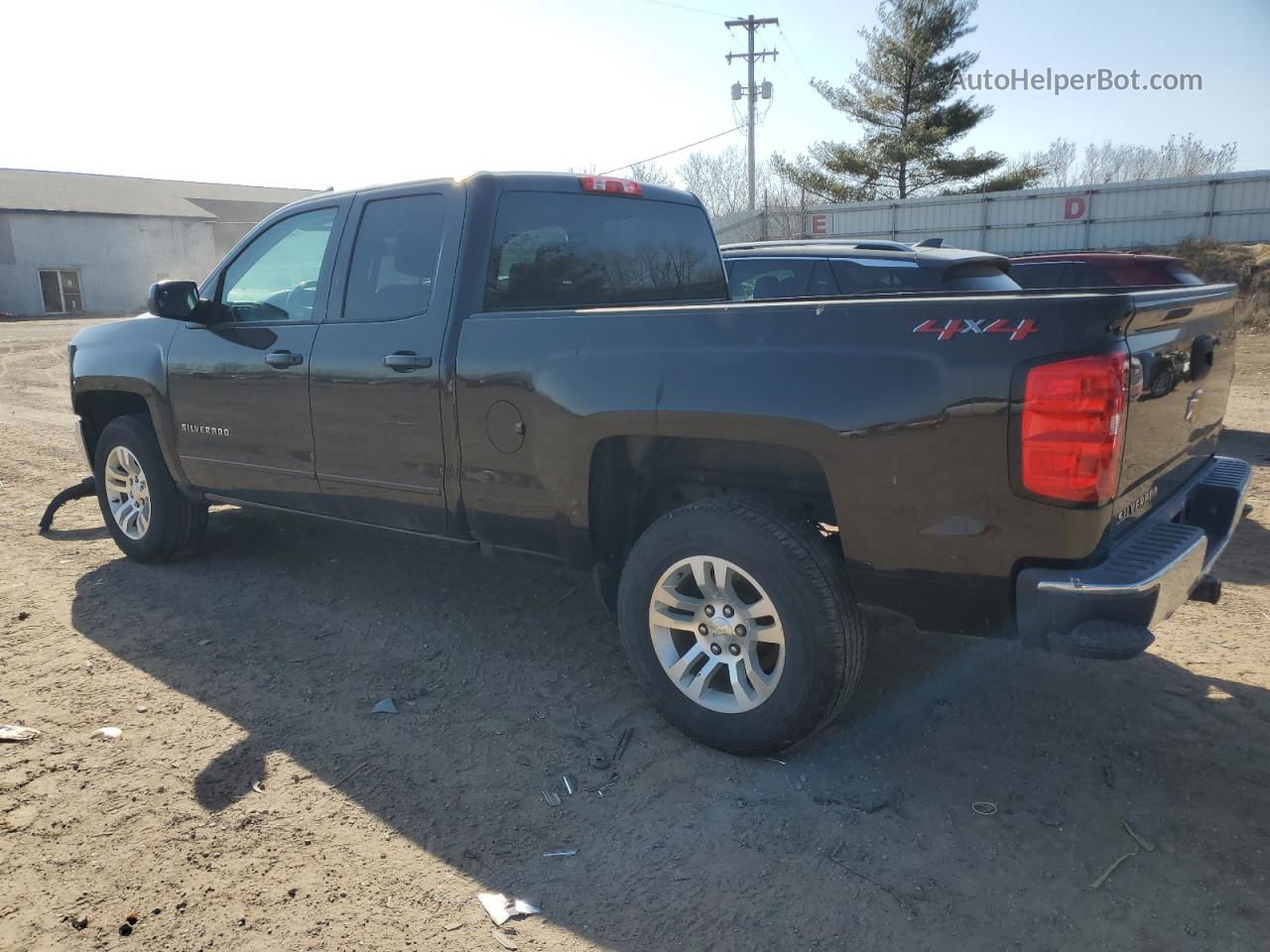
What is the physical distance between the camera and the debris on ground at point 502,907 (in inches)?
105

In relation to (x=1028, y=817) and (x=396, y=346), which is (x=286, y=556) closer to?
(x=396, y=346)

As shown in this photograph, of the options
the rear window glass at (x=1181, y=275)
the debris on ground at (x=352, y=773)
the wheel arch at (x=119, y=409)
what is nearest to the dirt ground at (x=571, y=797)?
the debris on ground at (x=352, y=773)

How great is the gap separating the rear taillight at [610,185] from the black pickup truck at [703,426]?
0.08 ft

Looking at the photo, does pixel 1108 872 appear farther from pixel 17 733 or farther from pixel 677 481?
pixel 17 733

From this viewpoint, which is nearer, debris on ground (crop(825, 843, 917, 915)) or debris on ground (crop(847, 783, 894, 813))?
debris on ground (crop(825, 843, 917, 915))

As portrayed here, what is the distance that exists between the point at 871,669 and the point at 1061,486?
1.72m

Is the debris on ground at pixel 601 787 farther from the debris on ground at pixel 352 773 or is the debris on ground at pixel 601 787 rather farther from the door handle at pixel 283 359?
the door handle at pixel 283 359

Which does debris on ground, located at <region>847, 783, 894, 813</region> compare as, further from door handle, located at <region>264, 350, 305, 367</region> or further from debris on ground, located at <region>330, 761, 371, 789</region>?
door handle, located at <region>264, 350, 305, 367</region>

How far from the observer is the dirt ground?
2.63 metres

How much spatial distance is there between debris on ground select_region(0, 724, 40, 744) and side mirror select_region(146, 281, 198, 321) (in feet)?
6.82

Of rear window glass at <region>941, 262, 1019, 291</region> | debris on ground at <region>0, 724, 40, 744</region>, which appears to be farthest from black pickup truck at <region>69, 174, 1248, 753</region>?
rear window glass at <region>941, 262, 1019, 291</region>

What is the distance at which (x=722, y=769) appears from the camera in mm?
3395

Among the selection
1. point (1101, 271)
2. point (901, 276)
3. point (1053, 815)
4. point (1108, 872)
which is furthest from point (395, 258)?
point (1101, 271)

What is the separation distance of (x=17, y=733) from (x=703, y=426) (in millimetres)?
2870
